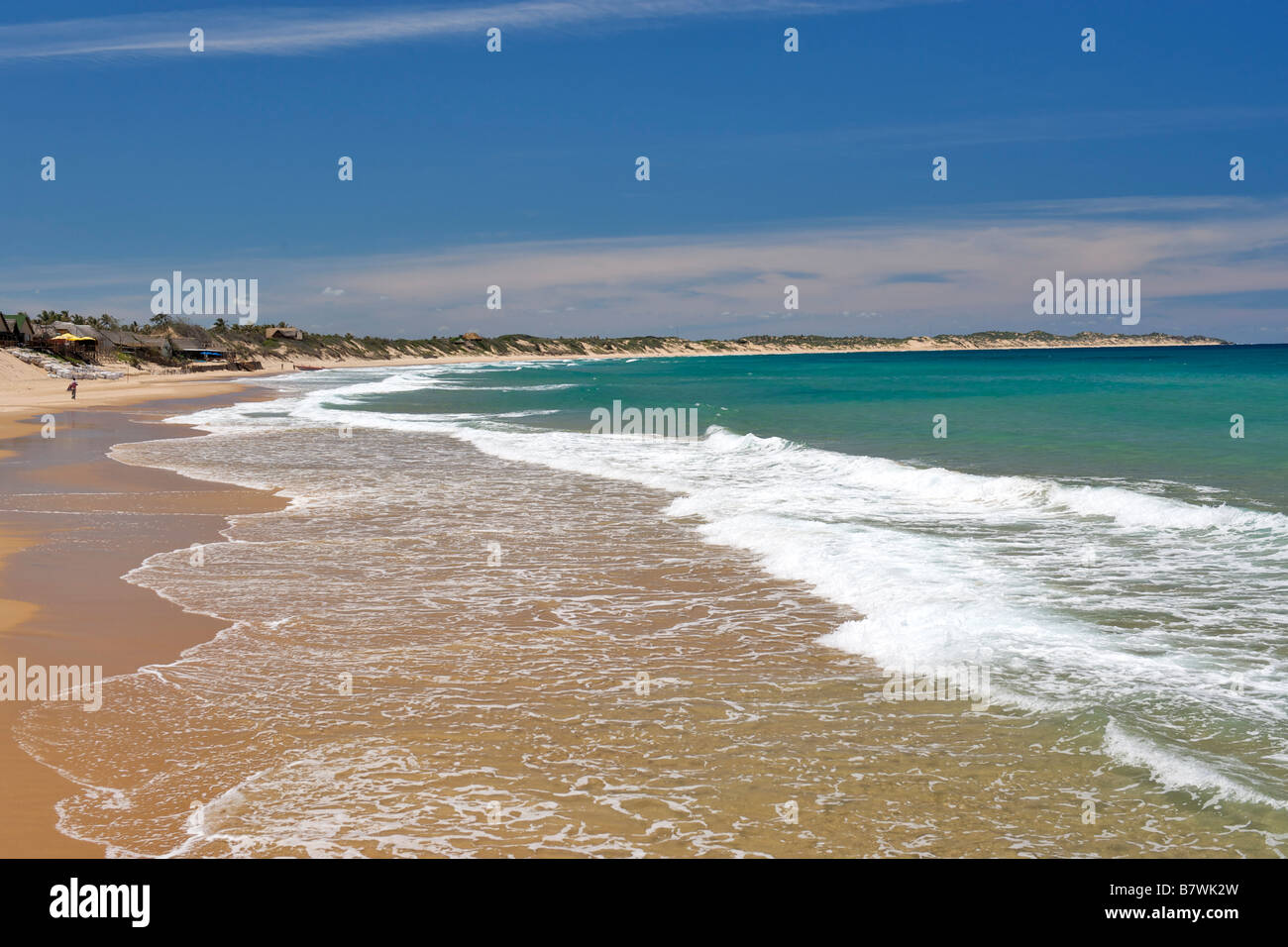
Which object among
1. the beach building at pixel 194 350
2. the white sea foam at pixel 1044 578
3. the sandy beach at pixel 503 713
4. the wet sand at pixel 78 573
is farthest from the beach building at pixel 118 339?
the sandy beach at pixel 503 713

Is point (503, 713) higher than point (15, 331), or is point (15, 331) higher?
point (15, 331)

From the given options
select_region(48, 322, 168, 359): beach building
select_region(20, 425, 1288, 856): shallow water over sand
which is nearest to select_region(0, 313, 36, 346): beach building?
select_region(48, 322, 168, 359): beach building

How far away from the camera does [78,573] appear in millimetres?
11273

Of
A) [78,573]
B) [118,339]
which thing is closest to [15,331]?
[118,339]

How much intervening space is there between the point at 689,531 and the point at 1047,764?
8.36 metres

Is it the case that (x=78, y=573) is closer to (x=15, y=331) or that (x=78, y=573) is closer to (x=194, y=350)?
(x=15, y=331)

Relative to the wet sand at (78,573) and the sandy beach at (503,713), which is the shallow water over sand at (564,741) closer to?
the sandy beach at (503,713)

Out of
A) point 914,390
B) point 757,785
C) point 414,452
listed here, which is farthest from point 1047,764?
point 914,390

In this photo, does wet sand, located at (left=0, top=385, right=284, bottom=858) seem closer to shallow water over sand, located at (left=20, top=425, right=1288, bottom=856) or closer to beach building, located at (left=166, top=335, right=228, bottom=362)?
shallow water over sand, located at (left=20, top=425, right=1288, bottom=856)

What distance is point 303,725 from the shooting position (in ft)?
21.6

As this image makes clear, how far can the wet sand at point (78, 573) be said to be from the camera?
5562 millimetres

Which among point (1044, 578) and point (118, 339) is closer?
point (1044, 578)

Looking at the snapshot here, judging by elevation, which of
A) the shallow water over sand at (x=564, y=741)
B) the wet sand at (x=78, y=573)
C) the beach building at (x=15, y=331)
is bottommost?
the shallow water over sand at (x=564, y=741)
